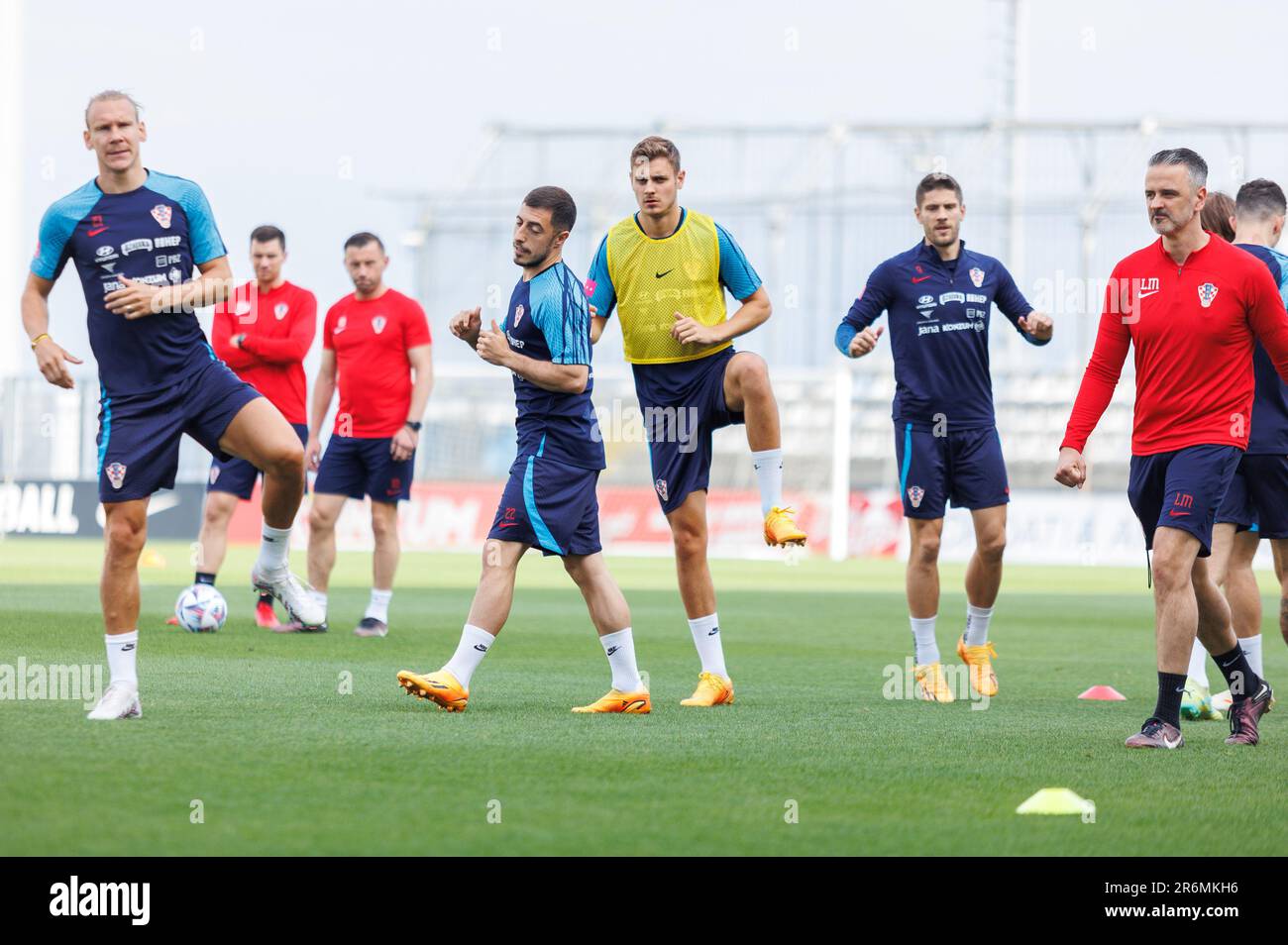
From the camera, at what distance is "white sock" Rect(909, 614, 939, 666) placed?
9047mm

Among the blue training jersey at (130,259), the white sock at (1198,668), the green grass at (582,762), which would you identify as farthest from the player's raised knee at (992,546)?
the blue training jersey at (130,259)

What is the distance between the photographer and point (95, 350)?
22.2ft

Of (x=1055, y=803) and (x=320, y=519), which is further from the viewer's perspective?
(x=320, y=519)

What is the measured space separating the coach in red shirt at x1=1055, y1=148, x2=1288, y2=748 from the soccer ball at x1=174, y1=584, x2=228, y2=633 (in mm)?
6207

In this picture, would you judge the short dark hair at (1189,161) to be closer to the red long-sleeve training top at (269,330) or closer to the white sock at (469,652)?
the white sock at (469,652)

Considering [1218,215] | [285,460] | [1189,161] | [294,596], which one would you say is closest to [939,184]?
[1218,215]

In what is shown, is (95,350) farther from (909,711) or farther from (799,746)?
(909,711)

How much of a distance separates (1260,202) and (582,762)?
4298 millimetres

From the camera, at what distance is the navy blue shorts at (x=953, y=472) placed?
355 inches

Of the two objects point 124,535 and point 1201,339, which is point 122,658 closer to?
point 124,535

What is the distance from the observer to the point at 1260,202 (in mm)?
7895
